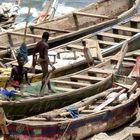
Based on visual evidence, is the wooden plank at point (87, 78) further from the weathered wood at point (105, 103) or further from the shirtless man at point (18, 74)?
the shirtless man at point (18, 74)

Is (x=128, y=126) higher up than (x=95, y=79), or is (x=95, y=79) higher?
(x=95, y=79)

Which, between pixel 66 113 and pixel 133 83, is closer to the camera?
pixel 66 113

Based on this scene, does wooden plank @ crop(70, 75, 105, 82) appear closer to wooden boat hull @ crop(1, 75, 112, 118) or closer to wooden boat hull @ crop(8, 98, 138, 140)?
wooden boat hull @ crop(1, 75, 112, 118)

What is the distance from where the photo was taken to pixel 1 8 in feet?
64.5

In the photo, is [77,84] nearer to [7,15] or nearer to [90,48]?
[90,48]

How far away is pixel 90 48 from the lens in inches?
562

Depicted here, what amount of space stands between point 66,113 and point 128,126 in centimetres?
182

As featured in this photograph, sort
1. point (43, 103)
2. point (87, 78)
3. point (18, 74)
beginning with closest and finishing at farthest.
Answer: point (43, 103) → point (18, 74) → point (87, 78)

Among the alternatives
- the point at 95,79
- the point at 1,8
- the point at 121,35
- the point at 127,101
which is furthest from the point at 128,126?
the point at 1,8

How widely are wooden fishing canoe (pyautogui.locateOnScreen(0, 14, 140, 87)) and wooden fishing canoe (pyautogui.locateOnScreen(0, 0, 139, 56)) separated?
0.86 feet

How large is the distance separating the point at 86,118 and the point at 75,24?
7394 millimetres

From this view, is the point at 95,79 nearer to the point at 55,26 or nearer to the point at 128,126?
the point at 128,126

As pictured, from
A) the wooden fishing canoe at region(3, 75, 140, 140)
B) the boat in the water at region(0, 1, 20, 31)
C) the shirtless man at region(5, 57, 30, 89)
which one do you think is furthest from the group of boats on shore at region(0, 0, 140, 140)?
the boat in the water at region(0, 1, 20, 31)

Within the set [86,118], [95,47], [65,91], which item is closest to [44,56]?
[65,91]
